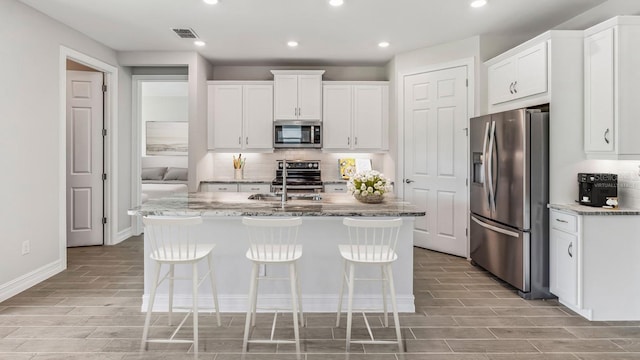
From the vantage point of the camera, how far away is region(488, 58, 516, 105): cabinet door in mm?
4035

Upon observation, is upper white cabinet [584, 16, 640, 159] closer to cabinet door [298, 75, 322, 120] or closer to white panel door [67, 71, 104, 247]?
cabinet door [298, 75, 322, 120]

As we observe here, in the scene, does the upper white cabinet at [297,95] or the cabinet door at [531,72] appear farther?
the upper white cabinet at [297,95]

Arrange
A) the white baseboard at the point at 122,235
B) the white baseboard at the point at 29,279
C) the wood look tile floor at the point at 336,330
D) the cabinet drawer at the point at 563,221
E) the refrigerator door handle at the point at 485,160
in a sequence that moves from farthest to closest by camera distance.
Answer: the white baseboard at the point at 122,235 < the refrigerator door handle at the point at 485,160 < the white baseboard at the point at 29,279 < the cabinet drawer at the point at 563,221 < the wood look tile floor at the point at 336,330

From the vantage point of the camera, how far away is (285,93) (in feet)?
19.0

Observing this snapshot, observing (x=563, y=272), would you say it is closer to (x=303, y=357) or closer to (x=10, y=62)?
(x=303, y=357)

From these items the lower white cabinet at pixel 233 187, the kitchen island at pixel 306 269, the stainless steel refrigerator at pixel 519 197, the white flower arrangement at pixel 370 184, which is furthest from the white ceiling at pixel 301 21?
the kitchen island at pixel 306 269

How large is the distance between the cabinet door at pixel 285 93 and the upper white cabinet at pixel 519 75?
8.72ft

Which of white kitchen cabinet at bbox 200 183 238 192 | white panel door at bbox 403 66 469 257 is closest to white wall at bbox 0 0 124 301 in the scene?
white kitchen cabinet at bbox 200 183 238 192

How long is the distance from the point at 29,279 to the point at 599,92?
5.35 metres

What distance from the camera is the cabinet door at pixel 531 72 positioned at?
348cm

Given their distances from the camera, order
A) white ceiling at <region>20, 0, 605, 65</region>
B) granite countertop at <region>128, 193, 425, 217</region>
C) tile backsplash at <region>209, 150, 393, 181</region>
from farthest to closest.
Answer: tile backsplash at <region>209, 150, 393, 181</region> < white ceiling at <region>20, 0, 605, 65</region> < granite countertop at <region>128, 193, 425, 217</region>

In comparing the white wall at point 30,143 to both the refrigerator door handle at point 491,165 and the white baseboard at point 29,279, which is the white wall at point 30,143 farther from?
A: the refrigerator door handle at point 491,165

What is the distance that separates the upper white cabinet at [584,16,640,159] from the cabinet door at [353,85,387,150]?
295 cm

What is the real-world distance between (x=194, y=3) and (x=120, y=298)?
9.11ft
